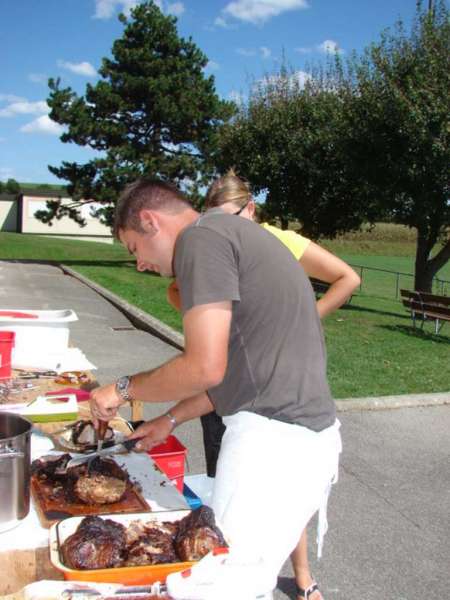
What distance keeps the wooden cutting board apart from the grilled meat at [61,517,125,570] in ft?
0.75

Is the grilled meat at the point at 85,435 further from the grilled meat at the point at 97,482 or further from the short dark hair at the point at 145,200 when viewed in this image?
the short dark hair at the point at 145,200

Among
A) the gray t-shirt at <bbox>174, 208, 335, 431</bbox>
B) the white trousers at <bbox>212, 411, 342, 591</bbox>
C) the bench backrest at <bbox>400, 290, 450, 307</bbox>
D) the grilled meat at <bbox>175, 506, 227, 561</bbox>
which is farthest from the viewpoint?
the bench backrest at <bbox>400, 290, 450, 307</bbox>

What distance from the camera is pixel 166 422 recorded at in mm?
2465

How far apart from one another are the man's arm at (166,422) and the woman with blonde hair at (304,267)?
527 mm

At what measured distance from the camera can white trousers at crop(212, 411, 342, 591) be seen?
1971 millimetres

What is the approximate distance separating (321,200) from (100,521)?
20.9 m

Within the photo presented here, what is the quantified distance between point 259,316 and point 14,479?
844mm

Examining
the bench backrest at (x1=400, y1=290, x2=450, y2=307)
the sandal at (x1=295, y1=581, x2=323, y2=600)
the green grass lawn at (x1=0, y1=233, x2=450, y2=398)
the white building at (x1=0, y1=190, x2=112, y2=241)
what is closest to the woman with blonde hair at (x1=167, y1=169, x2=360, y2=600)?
the sandal at (x1=295, y1=581, x2=323, y2=600)

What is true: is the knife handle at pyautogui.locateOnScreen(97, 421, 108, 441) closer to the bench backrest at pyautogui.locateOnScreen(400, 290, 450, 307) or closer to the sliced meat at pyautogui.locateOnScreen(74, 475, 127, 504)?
the sliced meat at pyautogui.locateOnScreen(74, 475, 127, 504)

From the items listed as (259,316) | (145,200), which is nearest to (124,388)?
(259,316)

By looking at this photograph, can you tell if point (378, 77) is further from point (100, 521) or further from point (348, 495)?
point (100, 521)

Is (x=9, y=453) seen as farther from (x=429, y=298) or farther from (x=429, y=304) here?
(x=429, y=298)

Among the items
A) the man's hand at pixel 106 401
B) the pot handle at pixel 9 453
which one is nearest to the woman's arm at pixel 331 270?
the man's hand at pixel 106 401

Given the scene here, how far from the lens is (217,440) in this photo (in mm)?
3703
